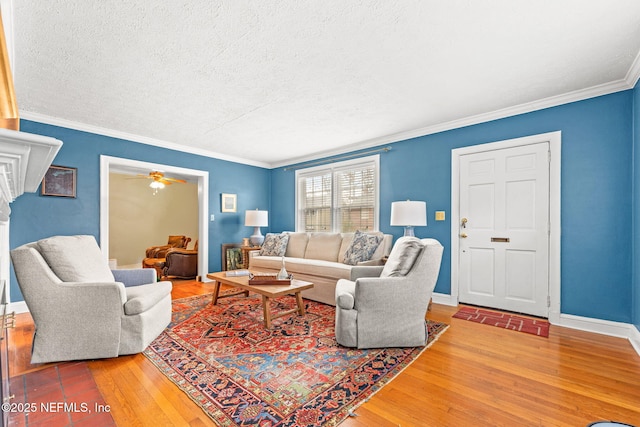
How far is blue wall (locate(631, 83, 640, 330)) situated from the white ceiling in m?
0.28

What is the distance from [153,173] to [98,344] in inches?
133

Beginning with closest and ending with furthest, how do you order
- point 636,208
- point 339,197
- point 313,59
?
point 313,59 → point 636,208 → point 339,197

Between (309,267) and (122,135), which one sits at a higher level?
(122,135)

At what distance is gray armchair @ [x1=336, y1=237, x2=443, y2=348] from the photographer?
238 centimetres

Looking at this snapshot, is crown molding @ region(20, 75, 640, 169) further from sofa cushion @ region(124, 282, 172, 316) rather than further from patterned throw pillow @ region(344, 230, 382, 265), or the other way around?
sofa cushion @ region(124, 282, 172, 316)

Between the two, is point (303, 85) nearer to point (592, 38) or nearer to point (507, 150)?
point (592, 38)

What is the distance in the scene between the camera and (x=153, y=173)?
16.0 feet

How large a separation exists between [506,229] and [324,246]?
254 cm

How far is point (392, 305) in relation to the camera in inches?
94.2

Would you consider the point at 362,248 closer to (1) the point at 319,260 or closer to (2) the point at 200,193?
(1) the point at 319,260

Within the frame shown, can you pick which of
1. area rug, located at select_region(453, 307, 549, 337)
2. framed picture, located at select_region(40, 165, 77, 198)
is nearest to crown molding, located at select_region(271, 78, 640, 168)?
area rug, located at select_region(453, 307, 549, 337)

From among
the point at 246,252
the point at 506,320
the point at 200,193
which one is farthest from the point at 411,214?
the point at 200,193

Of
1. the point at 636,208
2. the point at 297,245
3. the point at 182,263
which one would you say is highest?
the point at 636,208

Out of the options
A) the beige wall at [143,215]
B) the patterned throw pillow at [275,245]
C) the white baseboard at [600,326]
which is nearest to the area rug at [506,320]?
the white baseboard at [600,326]
